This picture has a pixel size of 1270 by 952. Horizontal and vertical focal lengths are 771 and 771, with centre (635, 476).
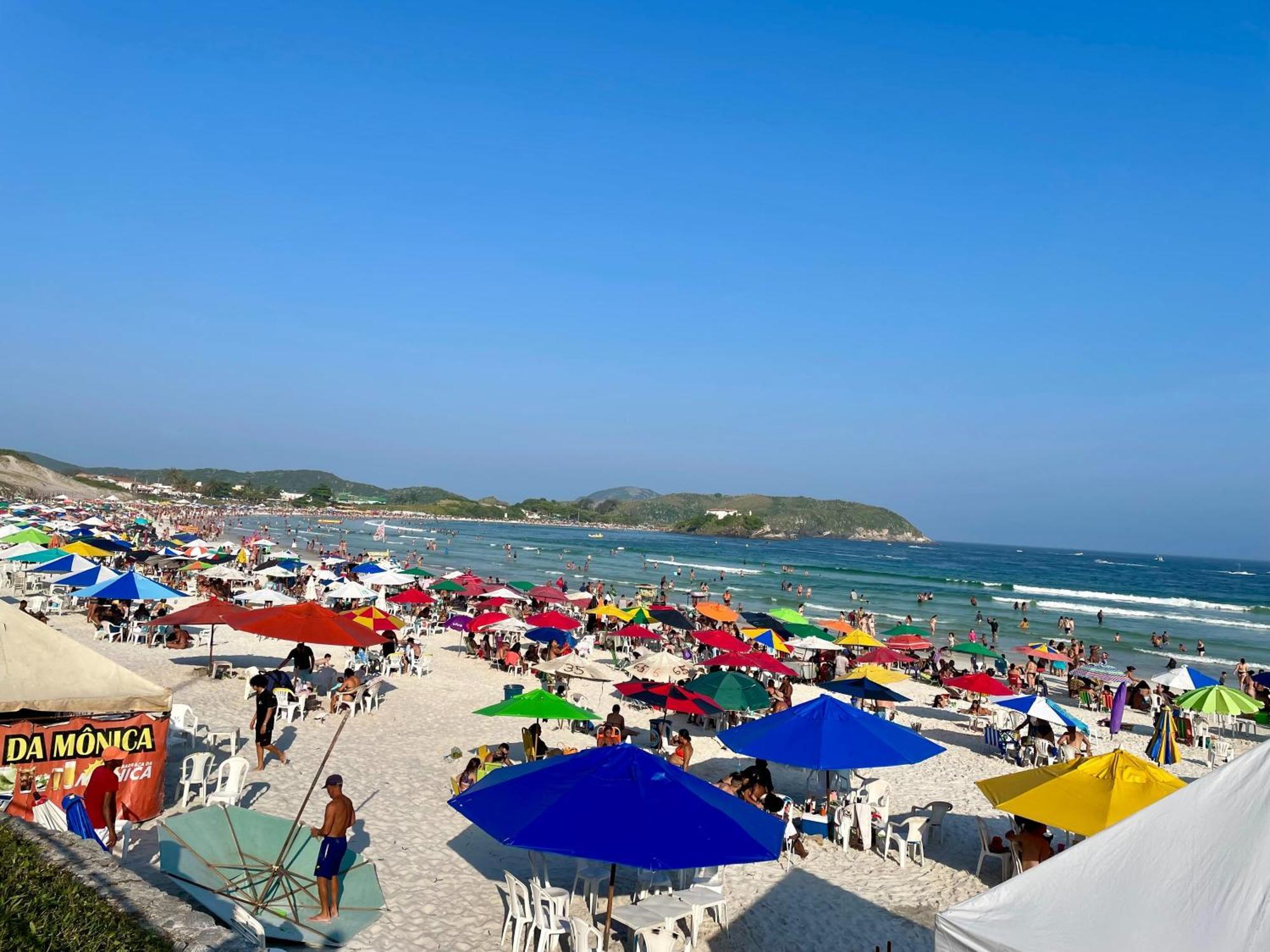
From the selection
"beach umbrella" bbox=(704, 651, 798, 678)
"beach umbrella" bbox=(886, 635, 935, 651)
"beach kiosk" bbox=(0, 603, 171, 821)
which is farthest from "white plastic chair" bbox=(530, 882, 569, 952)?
"beach umbrella" bbox=(886, 635, 935, 651)

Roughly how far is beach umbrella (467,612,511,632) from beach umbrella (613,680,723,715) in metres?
7.46

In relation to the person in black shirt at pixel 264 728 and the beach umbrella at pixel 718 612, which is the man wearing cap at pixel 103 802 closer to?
the person in black shirt at pixel 264 728

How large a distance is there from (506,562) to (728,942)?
193 ft

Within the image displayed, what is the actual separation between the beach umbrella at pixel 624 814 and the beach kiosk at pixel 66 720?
384 cm

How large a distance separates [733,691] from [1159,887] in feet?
30.3

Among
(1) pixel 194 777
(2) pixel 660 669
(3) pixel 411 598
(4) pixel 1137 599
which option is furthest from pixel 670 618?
(4) pixel 1137 599

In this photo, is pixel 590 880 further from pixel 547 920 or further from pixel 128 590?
pixel 128 590

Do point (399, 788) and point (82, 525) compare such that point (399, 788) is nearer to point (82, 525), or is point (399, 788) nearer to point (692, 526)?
point (82, 525)

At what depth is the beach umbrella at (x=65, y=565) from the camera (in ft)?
66.0

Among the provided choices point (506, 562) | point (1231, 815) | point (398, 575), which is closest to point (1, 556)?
point (398, 575)

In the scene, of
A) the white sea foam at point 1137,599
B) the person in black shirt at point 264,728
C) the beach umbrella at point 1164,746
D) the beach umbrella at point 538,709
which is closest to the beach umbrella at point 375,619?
the person in black shirt at point 264,728

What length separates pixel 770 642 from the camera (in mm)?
20891

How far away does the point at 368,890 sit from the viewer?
660 cm

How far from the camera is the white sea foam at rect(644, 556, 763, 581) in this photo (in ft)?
239
